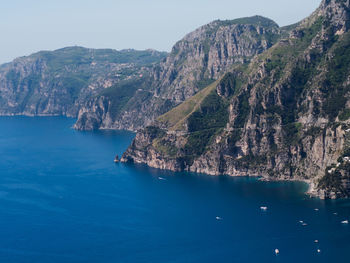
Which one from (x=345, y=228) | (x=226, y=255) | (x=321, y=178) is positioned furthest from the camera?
(x=321, y=178)

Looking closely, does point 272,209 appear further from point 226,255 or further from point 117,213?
point 117,213

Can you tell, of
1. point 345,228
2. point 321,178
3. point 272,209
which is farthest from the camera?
point 321,178

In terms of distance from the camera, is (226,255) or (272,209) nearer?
(226,255)

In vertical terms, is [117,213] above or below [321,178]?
below

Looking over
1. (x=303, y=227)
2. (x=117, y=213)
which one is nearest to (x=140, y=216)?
(x=117, y=213)

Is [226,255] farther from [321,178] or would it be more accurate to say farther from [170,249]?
[321,178]

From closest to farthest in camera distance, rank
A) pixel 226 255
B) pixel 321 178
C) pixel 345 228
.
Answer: pixel 226 255, pixel 345 228, pixel 321 178

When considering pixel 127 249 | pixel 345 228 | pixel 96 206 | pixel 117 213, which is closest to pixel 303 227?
pixel 345 228

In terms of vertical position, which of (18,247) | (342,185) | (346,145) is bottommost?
(18,247)

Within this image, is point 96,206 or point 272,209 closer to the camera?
point 272,209
